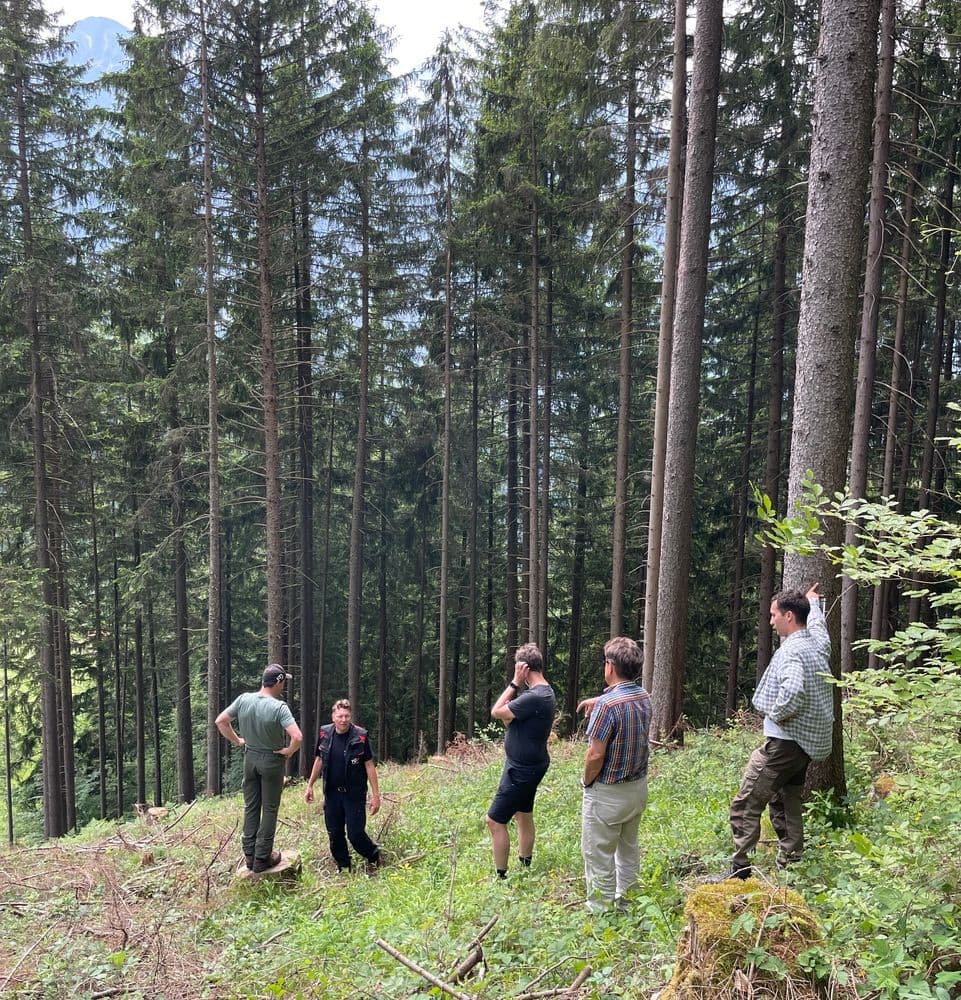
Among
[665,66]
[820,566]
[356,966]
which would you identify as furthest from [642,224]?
[356,966]

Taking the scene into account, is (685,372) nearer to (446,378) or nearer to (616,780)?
(616,780)

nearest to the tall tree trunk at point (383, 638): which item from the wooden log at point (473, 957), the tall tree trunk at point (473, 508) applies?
the tall tree trunk at point (473, 508)

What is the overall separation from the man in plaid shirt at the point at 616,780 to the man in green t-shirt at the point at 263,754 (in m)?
2.96

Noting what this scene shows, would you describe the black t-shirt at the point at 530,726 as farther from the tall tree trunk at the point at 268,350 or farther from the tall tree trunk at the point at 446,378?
the tall tree trunk at the point at 446,378

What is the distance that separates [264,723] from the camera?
6062 mm

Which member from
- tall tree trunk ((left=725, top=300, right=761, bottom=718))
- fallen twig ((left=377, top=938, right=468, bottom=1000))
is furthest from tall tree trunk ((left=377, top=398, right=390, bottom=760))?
fallen twig ((left=377, top=938, right=468, bottom=1000))

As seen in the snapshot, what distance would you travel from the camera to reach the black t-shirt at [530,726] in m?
5.10

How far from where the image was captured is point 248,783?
6.23 metres

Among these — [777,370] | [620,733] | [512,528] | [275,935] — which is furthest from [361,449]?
[620,733]

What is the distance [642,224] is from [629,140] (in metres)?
1.55

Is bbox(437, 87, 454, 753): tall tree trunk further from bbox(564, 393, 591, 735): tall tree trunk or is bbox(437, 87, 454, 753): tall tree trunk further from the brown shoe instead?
the brown shoe

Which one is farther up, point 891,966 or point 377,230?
point 377,230

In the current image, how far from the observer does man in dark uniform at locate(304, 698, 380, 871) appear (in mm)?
6258

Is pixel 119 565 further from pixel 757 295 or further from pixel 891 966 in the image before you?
pixel 891 966
